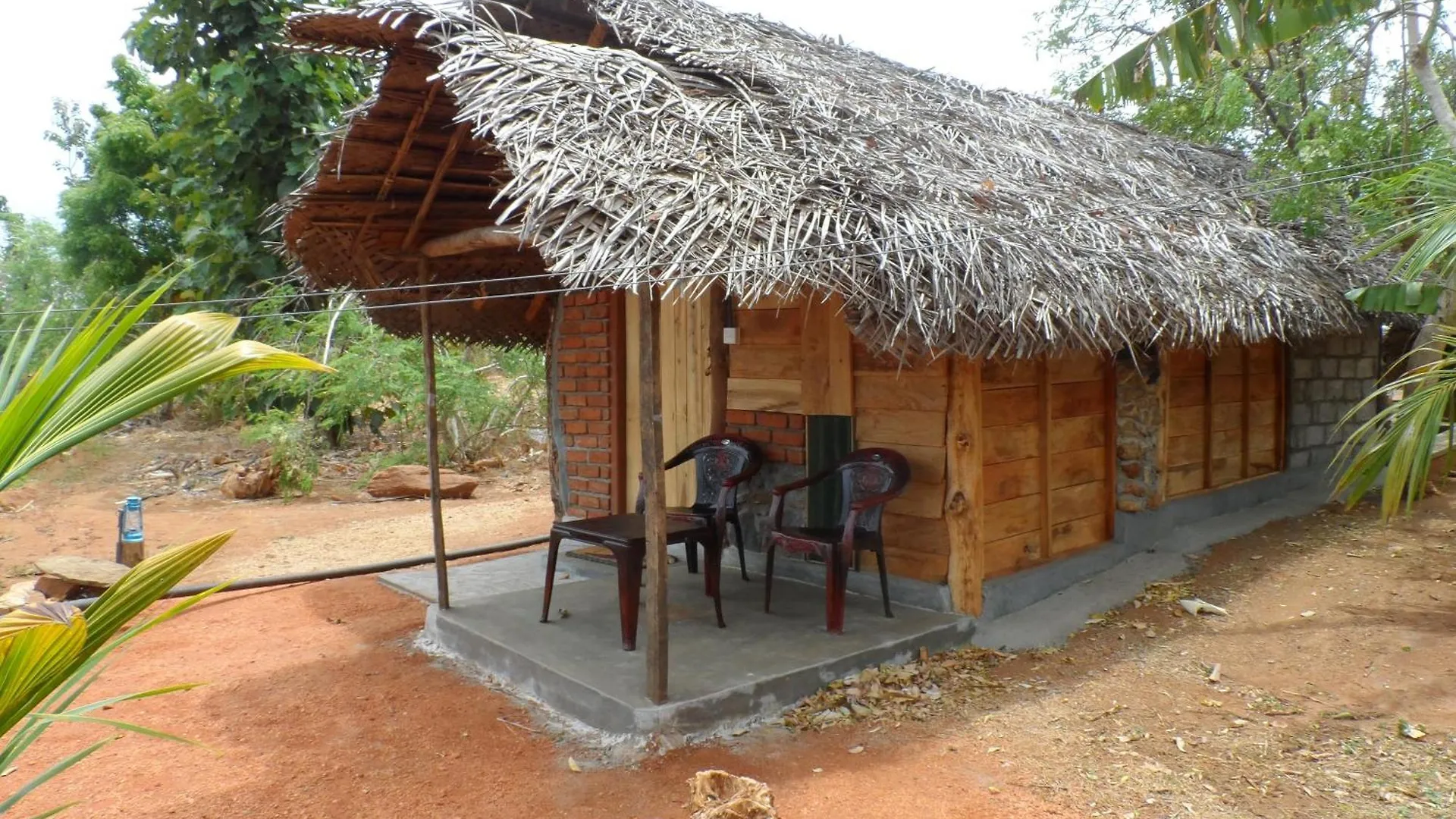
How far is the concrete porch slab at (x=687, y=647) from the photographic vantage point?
393 centimetres

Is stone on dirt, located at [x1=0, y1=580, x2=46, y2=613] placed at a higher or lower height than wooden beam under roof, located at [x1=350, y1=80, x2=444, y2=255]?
lower

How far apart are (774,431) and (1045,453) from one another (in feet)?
5.45

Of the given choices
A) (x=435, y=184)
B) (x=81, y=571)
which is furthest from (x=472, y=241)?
(x=81, y=571)

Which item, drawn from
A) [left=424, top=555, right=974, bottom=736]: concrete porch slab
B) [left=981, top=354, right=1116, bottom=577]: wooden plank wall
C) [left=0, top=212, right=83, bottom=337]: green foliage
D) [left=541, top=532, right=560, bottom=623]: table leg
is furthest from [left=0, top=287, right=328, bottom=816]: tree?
[left=0, top=212, right=83, bottom=337]: green foliage

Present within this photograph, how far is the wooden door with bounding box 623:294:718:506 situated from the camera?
244 inches

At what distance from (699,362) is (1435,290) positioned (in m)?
5.26

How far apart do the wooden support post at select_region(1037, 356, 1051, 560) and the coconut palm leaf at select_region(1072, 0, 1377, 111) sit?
3115mm

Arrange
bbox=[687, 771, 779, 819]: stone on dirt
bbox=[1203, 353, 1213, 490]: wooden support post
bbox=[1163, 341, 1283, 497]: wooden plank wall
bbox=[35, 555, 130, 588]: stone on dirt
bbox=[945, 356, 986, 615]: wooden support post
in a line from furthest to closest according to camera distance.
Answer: bbox=[1203, 353, 1213, 490]: wooden support post, bbox=[1163, 341, 1283, 497]: wooden plank wall, bbox=[35, 555, 130, 588]: stone on dirt, bbox=[945, 356, 986, 615]: wooden support post, bbox=[687, 771, 779, 819]: stone on dirt

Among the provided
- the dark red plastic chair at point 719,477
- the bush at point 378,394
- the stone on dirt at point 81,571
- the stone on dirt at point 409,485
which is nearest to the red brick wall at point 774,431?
the dark red plastic chair at point 719,477

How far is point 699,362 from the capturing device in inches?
247

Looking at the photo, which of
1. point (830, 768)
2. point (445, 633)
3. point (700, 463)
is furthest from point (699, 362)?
point (830, 768)

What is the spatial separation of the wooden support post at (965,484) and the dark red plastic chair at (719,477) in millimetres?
1162

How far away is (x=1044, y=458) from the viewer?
18.7ft

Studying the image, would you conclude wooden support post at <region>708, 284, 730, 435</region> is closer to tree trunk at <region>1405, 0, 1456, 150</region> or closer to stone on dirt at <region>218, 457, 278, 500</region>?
tree trunk at <region>1405, 0, 1456, 150</region>
